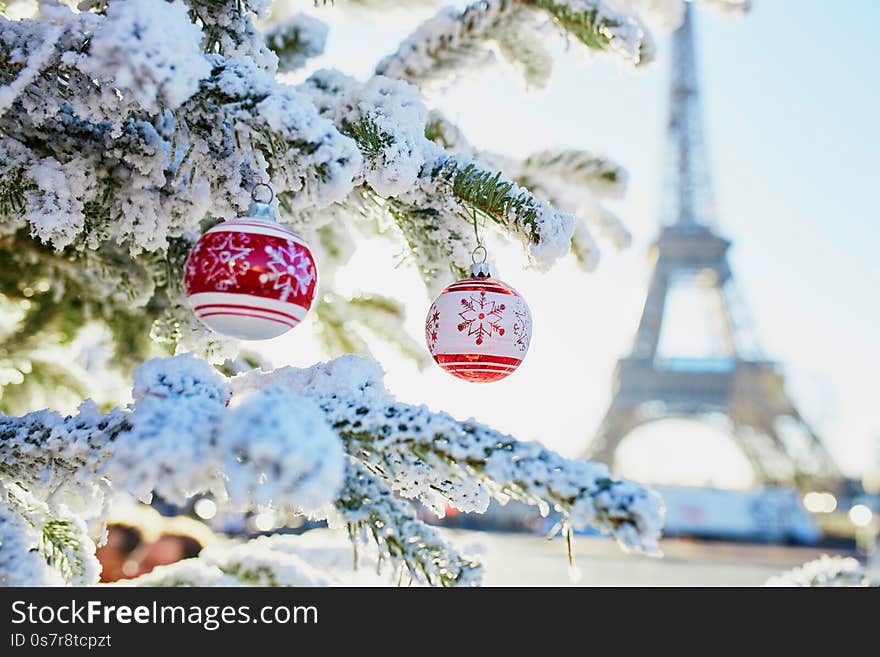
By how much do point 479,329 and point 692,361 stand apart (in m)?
19.3

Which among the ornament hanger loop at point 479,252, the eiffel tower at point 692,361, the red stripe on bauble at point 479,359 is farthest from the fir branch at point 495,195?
the eiffel tower at point 692,361

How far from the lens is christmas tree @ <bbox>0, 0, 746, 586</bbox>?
0.72m

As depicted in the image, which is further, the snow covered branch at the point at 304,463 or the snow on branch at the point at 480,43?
the snow on branch at the point at 480,43

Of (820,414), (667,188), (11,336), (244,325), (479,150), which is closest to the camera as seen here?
(244,325)

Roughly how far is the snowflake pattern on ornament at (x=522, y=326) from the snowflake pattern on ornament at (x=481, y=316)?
0.04 metres

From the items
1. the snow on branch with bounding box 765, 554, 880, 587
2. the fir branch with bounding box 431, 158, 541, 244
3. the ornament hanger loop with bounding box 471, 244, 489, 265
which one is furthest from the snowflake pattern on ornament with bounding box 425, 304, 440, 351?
the snow on branch with bounding box 765, 554, 880, 587

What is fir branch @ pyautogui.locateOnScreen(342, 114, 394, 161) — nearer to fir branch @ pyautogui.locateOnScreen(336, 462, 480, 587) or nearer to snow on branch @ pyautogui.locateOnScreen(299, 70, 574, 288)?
snow on branch @ pyautogui.locateOnScreen(299, 70, 574, 288)

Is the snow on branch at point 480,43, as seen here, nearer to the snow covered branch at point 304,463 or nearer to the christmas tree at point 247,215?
the christmas tree at point 247,215

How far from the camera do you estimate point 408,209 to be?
1.25 m

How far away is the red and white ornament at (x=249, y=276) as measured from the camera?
962 mm

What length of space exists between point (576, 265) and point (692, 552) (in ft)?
51.3

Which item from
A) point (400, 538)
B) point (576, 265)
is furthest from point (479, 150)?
point (400, 538)

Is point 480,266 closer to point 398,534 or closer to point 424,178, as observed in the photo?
point 424,178
